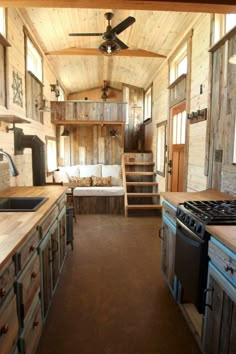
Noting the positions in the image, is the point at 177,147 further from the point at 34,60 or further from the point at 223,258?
the point at 223,258

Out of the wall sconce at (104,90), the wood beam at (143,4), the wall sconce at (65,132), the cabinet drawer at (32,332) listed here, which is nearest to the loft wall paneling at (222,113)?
the wood beam at (143,4)

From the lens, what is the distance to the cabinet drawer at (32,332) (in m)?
1.36

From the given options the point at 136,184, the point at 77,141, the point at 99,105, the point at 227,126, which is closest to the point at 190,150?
the point at 227,126

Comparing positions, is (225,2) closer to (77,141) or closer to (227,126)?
(227,126)

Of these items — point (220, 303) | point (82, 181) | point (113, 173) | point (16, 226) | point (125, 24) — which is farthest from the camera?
point (113, 173)

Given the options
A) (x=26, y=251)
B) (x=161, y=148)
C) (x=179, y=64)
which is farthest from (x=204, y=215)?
(x=161, y=148)

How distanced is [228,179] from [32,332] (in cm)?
214

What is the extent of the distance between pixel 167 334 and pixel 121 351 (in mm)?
396

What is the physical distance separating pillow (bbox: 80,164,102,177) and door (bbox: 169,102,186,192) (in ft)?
7.93

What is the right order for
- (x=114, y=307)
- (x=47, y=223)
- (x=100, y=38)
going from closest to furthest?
(x=47, y=223), (x=114, y=307), (x=100, y=38)

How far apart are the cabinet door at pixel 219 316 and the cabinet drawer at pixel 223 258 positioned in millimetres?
44

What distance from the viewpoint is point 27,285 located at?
1433 millimetres

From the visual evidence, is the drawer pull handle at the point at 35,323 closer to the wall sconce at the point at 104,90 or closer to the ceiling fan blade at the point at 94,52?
the ceiling fan blade at the point at 94,52

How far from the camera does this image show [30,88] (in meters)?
3.93
